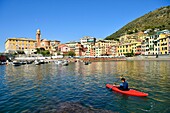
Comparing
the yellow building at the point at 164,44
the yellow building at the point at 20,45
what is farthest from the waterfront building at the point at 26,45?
the yellow building at the point at 164,44

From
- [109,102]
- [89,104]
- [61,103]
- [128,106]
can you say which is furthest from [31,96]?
[128,106]

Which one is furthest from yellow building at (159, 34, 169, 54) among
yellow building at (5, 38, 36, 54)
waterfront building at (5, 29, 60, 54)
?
yellow building at (5, 38, 36, 54)

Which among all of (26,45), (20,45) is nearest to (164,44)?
(26,45)

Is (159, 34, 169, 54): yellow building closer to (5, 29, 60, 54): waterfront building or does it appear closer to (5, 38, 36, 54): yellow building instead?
(5, 29, 60, 54): waterfront building

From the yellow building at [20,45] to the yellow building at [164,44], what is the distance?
380 ft

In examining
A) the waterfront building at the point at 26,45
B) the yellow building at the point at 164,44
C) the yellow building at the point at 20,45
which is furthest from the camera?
the waterfront building at the point at 26,45

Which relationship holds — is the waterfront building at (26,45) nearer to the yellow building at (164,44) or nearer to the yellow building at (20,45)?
the yellow building at (20,45)

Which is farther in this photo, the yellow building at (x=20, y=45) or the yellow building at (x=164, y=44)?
the yellow building at (x=20, y=45)

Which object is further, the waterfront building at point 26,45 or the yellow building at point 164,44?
the waterfront building at point 26,45

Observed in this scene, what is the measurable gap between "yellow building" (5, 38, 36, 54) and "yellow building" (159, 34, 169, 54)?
4565 inches

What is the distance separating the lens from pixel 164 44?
110 meters

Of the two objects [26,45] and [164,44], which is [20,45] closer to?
[26,45]

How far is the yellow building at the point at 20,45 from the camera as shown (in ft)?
557

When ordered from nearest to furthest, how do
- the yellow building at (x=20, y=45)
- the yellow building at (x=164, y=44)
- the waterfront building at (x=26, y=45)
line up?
1. the yellow building at (x=164, y=44)
2. the yellow building at (x=20, y=45)
3. the waterfront building at (x=26, y=45)
